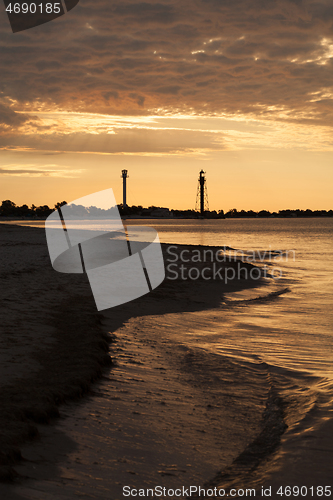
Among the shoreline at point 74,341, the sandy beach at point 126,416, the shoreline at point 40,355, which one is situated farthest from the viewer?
the shoreline at point 74,341

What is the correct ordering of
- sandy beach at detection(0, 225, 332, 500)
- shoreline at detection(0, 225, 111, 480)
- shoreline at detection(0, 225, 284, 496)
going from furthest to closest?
shoreline at detection(0, 225, 284, 496), shoreline at detection(0, 225, 111, 480), sandy beach at detection(0, 225, 332, 500)

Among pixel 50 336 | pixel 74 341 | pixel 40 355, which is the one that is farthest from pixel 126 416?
pixel 50 336

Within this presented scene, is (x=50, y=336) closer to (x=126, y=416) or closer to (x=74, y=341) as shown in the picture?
(x=74, y=341)

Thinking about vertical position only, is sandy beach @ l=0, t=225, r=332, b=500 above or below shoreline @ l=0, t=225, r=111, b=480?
below

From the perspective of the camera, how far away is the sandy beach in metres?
4.11

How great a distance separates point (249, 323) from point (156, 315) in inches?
104

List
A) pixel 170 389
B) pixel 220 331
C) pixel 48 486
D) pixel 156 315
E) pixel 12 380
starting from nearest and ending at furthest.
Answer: pixel 48 486 < pixel 12 380 < pixel 170 389 < pixel 220 331 < pixel 156 315

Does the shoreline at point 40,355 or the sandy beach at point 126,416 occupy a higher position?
the shoreline at point 40,355

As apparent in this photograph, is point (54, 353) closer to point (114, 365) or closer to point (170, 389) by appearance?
point (114, 365)

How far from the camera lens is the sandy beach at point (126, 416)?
4.11m

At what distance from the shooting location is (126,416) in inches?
213

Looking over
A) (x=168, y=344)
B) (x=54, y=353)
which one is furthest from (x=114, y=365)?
(x=168, y=344)

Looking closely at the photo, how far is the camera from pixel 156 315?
40.2 feet

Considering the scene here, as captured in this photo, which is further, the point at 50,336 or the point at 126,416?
the point at 50,336
